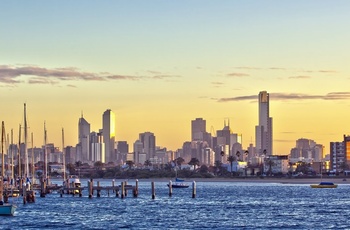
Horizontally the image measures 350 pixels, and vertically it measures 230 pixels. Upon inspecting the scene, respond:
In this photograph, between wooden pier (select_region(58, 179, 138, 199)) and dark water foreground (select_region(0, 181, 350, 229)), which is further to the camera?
wooden pier (select_region(58, 179, 138, 199))

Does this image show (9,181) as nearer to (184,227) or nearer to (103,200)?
(103,200)

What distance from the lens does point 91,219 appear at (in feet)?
325

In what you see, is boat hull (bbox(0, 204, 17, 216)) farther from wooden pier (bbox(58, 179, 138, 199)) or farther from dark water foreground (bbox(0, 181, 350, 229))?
wooden pier (bbox(58, 179, 138, 199))

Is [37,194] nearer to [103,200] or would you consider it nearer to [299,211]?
[103,200]

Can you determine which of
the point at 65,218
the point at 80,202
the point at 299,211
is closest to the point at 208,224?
Result: the point at 65,218

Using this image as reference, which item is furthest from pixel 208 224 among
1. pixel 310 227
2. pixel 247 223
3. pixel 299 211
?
pixel 299 211

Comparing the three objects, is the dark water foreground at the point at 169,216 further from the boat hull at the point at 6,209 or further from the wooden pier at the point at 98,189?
the wooden pier at the point at 98,189

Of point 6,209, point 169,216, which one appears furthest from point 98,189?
point 6,209

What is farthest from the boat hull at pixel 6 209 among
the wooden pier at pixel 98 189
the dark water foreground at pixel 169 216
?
the wooden pier at pixel 98 189

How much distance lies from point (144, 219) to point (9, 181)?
56966mm

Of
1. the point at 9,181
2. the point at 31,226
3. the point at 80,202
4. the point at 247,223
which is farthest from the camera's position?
the point at 9,181

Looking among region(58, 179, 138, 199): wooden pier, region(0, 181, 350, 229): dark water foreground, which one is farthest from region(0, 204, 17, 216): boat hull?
region(58, 179, 138, 199): wooden pier

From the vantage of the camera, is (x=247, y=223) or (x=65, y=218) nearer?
(x=247, y=223)

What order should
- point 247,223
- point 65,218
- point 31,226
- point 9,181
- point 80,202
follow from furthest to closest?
point 9,181 → point 80,202 → point 65,218 → point 247,223 → point 31,226
